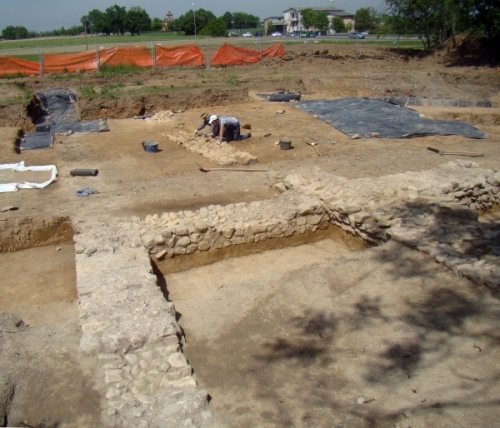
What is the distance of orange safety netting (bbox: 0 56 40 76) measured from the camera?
22.6 m

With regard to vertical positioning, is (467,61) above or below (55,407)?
above

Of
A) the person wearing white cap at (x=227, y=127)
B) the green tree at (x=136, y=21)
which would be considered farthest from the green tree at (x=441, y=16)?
the green tree at (x=136, y=21)

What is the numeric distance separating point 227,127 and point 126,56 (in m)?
15.2

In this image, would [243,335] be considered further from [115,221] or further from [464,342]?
[115,221]

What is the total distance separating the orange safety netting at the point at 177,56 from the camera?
26.1 meters

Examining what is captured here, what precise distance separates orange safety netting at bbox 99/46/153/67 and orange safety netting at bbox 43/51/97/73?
22.3 inches

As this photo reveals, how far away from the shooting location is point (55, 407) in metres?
3.82

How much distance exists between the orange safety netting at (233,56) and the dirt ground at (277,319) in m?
16.6

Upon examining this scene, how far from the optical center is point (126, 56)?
25.4 m

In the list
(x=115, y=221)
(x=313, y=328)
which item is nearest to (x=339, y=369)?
(x=313, y=328)

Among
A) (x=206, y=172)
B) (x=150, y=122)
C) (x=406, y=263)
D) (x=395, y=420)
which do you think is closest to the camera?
(x=395, y=420)

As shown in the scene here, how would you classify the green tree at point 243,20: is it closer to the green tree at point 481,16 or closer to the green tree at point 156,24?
the green tree at point 156,24

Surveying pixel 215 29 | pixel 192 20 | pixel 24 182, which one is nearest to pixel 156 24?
pixel 192 20

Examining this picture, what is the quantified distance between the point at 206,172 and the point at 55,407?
7.23 meters
